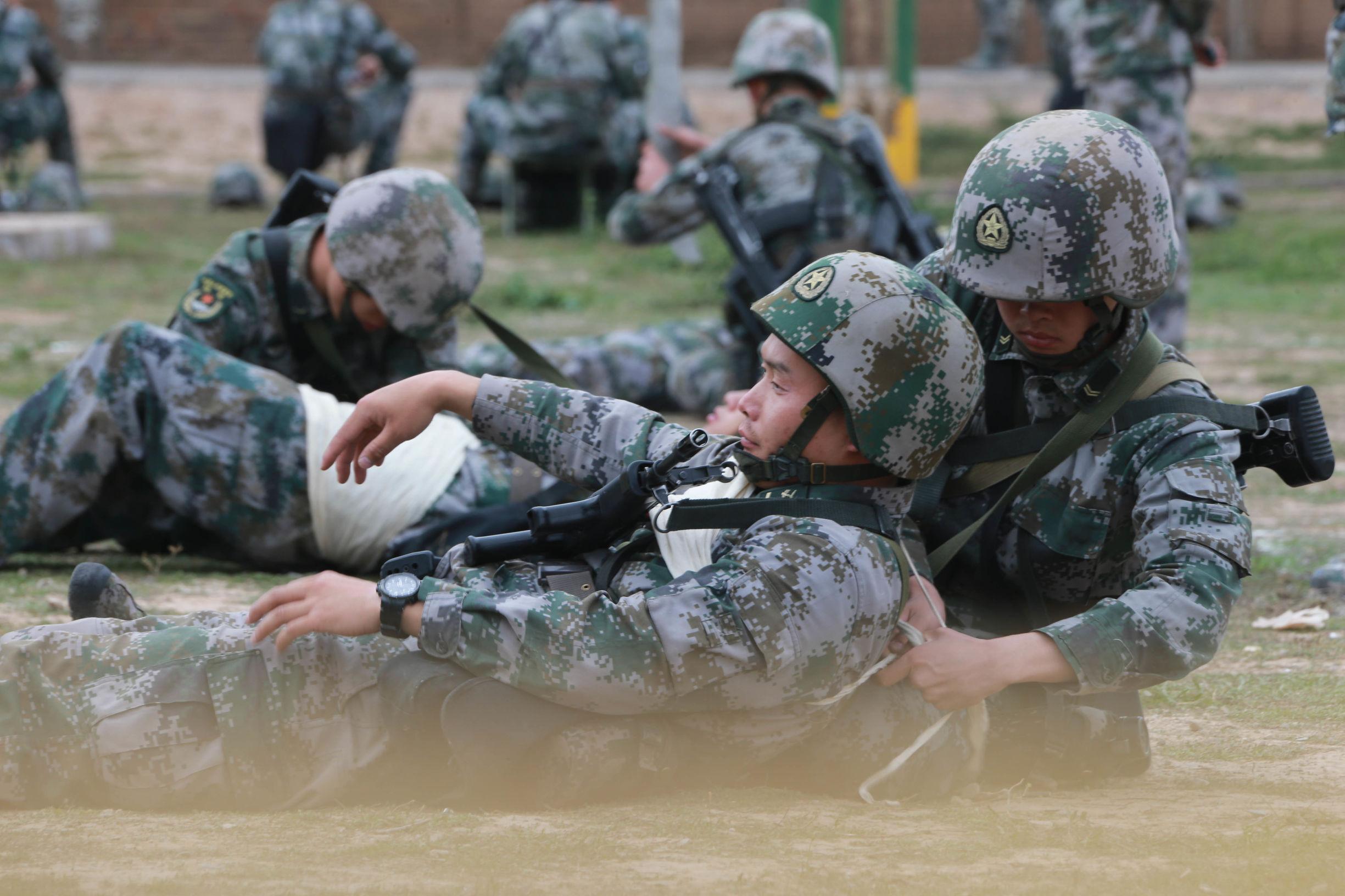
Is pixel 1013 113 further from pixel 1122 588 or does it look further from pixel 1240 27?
pixel 1122 588

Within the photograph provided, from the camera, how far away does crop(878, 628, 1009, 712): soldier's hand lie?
116 inches

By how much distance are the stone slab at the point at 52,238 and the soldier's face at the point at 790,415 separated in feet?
34.4

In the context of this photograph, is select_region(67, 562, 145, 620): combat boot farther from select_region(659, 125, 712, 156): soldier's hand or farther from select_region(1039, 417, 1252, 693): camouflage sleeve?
select_region(659, 125, 712, 156): soldier's hand

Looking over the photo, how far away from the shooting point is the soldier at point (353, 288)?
16.6 ft

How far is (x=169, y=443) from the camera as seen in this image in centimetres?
479

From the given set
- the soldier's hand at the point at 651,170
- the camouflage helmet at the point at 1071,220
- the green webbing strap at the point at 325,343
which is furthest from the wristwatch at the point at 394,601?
the soldier's hand at the point at 651,170

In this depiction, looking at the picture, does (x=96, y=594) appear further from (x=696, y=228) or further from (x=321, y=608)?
(x=696, y=228)

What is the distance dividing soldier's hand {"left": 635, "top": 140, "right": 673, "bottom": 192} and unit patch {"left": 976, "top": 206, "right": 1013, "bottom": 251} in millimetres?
4534

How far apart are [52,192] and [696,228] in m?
8.98

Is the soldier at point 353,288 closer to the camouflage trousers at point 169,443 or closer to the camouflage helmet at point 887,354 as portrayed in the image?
the camouflage trousers at point 169,443

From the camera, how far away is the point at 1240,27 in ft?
77.9

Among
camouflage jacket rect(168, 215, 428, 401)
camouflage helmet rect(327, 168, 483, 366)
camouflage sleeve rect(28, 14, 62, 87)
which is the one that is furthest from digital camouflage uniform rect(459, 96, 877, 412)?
camouflage sleeve rect(28, 14, 62, 87)

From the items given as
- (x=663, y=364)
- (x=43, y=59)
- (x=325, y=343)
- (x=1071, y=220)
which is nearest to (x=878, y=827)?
(x=1071, y=220)

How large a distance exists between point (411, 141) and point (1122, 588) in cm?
1790
